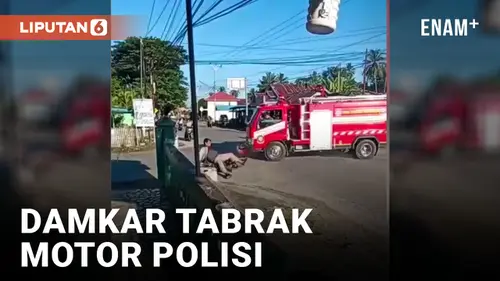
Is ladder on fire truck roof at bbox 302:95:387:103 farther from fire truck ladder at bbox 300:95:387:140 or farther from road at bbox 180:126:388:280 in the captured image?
road at bbox 180:126:388:280

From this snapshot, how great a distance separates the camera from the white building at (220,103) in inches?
93.6

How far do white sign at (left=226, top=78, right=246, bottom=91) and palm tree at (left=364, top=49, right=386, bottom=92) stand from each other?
491 millimetres

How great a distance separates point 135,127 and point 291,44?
2.31 ft

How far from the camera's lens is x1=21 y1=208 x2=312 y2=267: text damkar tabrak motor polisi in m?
2.39

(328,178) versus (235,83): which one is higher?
(235,83)

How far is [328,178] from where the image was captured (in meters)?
2.41

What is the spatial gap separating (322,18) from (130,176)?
990 millimetres

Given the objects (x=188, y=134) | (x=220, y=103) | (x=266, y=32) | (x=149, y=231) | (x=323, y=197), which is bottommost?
(x=149, y=231)

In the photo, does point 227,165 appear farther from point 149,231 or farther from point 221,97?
point 149,231

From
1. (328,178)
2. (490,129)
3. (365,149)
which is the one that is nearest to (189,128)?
(328,178)

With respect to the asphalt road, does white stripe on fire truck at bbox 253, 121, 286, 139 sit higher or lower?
higher

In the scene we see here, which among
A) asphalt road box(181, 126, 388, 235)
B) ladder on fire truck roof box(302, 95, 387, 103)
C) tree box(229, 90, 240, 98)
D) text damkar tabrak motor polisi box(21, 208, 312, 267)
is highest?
tree box(229, 90, 240, 98)

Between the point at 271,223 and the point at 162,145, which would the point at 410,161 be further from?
the point at 162,145

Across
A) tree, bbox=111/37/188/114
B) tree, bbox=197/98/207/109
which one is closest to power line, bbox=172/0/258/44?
tree, bbox=111/37/188/114
